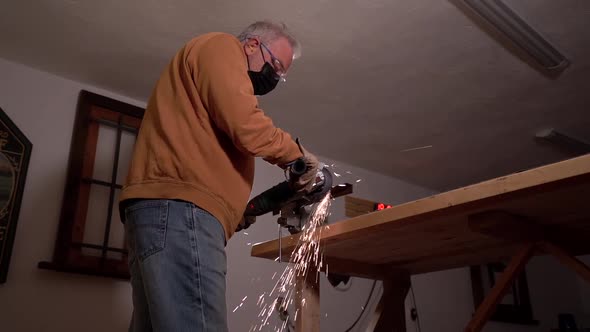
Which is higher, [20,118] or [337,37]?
[337,37]

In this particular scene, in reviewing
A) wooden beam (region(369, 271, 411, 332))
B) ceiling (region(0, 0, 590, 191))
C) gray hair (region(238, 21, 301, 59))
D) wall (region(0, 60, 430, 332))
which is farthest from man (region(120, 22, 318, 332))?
wall (region(0, 60, 430, 332))

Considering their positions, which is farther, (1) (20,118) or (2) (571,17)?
(1) (20,118)

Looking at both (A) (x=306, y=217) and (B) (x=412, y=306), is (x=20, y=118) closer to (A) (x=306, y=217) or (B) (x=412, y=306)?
(A) (x=306, y=217)

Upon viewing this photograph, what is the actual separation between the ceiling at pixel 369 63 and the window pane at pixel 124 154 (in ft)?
0.87

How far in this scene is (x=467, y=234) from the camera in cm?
150

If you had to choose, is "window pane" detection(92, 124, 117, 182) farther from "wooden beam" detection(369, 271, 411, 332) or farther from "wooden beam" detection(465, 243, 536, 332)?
"wooden beam" detection(465, 243, 536, 332)

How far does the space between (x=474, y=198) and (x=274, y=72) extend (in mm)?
720

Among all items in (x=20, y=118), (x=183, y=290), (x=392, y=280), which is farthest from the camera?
(x=20, y=118)

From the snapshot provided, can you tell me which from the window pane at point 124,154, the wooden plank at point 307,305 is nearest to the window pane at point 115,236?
the window pane at point 124,154

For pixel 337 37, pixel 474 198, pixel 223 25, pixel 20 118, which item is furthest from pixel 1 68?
pixel 474 198

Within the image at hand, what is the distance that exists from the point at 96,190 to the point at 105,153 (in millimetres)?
209

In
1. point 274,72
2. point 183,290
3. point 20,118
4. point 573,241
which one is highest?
point 20,118

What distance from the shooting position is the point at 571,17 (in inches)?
92.0

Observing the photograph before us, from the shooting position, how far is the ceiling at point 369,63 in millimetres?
2264
